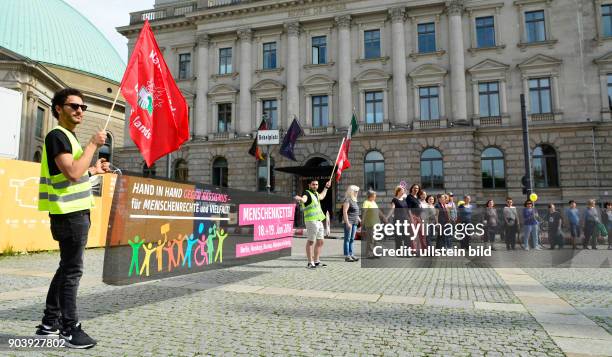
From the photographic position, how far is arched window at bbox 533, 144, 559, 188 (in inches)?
1032

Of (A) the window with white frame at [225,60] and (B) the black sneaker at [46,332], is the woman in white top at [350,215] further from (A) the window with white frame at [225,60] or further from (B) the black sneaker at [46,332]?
(A) the window with white frame at [225,60]

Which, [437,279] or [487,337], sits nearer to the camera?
[487,337]

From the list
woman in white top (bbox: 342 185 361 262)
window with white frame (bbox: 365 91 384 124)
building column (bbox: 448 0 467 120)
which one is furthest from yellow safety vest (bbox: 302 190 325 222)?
building column (bbox: 448 0 467 120)

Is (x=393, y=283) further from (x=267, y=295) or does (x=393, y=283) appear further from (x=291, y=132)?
(x=291, y=132)

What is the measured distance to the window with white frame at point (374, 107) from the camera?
29.5 metres

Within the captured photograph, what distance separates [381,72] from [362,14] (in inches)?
186

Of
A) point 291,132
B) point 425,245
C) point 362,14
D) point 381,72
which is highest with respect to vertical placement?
point 362,14

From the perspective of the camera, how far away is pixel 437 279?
7898mm

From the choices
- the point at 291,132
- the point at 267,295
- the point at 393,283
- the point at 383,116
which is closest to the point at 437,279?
the point at 393,283

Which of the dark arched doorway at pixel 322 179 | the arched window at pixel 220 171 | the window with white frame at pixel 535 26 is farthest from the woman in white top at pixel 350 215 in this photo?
the window with white frame at pixel 535 26

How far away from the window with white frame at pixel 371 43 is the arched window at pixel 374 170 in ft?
24.7

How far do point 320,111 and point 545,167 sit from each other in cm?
1567

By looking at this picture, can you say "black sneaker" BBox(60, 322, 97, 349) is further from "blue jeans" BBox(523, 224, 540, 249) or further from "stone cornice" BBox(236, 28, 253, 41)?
"stone cornice" BBox(236, 28, 253, 41)

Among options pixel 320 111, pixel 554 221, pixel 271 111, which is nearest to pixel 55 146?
pixel 554 221
